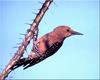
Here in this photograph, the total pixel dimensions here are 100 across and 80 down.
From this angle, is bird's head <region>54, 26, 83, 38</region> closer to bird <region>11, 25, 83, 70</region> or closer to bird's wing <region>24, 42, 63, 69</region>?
bird <region>11, 25, 83, 70</region>

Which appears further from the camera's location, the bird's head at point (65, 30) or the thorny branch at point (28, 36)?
the bird's head at point (65, 30)

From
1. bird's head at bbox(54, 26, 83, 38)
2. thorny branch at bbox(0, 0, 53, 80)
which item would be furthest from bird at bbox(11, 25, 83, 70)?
thorny branch at bbox(0, 0, 53, 80)

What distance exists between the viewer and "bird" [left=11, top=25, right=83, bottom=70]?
3.61m

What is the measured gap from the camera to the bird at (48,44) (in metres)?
3.61

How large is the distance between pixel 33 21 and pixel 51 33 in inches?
77.3

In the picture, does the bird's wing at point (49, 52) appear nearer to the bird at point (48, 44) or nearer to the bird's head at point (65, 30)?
the bird at point (48, 44)

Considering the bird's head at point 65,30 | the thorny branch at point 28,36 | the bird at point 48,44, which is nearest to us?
the thorny branch at point 28,36

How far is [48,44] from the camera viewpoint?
4.32 meters

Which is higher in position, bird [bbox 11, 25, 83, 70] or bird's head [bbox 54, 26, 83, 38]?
bird's head [bbox 54, 26, 83, 38]

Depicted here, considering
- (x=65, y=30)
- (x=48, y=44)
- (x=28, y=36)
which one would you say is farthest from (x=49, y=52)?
(x=28, y=36)

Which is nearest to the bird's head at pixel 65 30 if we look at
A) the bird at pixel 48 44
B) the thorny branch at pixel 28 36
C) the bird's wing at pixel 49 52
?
the bird at pixel 48 44

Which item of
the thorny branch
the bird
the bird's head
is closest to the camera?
the thorny branch

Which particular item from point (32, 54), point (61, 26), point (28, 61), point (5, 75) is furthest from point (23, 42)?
point (61, 26)

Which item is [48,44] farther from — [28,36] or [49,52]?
[28,36]
